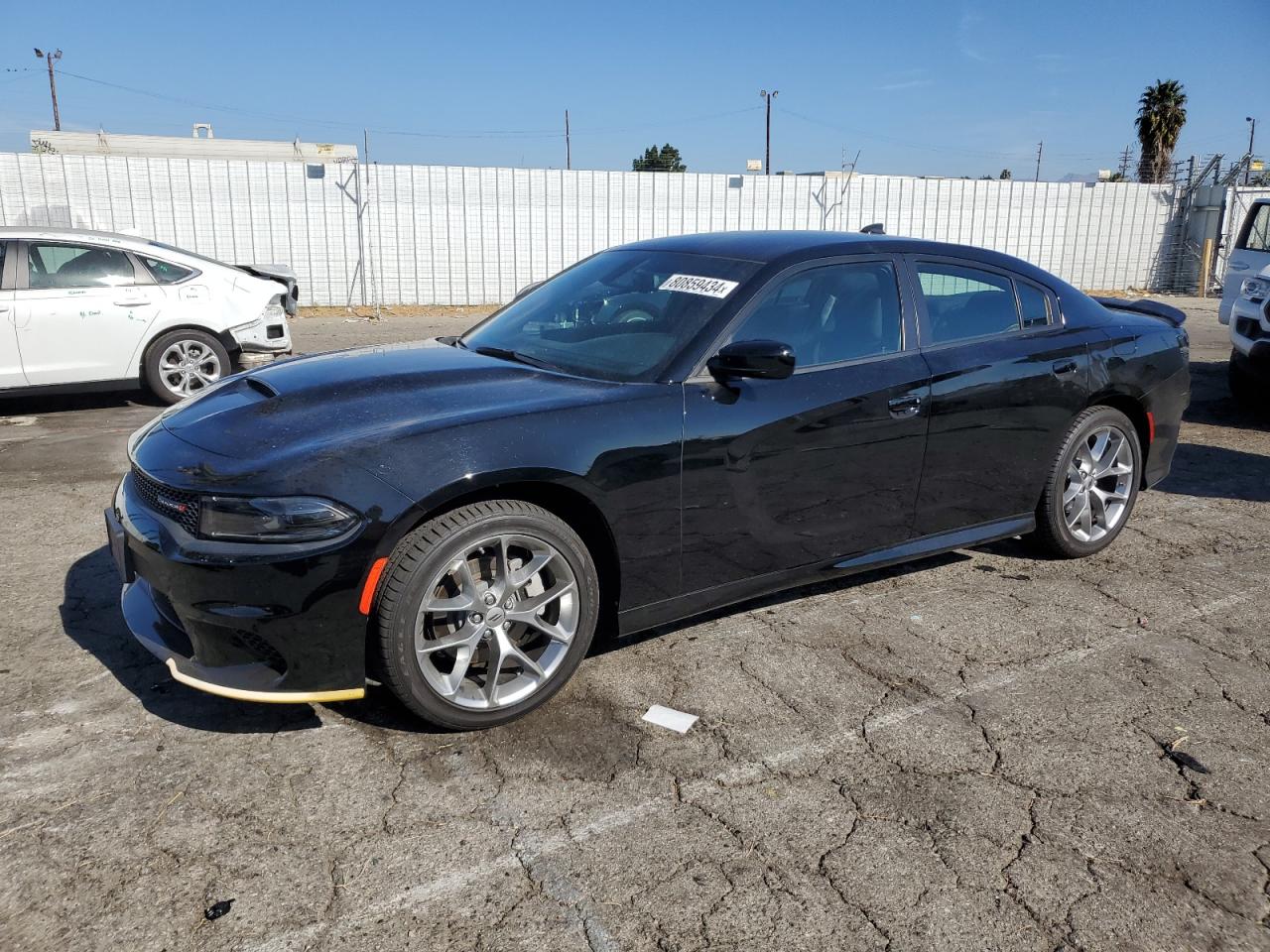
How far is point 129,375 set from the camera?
8.34m

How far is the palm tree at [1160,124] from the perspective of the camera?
3975cm

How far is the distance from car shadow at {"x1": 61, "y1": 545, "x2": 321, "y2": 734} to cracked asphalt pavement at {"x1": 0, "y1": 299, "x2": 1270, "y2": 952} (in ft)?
0.05

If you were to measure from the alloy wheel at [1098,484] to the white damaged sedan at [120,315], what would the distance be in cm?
693

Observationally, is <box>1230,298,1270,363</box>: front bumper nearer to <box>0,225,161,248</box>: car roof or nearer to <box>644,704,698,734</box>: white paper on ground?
<box>644,704,698,734</box>: white paper on ground

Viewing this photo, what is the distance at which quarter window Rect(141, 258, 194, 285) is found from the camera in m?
8.41

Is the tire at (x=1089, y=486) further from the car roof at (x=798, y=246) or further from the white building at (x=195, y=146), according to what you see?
the white building at (x=195, y=146)

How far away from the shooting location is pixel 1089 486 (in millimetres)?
4961

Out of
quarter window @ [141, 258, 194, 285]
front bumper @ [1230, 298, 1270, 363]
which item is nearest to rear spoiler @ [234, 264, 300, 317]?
quarter window @ [141, 258, 194, 285]

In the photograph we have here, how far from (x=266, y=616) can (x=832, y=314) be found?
245 centimetres

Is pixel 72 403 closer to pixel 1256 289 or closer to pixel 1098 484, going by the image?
pixel 1098 484

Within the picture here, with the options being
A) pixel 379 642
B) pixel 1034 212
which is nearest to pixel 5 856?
pixel 379 642

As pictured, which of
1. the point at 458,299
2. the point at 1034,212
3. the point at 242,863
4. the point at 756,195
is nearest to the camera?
the point at 242,863

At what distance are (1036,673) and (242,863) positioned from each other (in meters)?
2.83

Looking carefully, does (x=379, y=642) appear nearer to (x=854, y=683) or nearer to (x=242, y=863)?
(x=242, y=863)
